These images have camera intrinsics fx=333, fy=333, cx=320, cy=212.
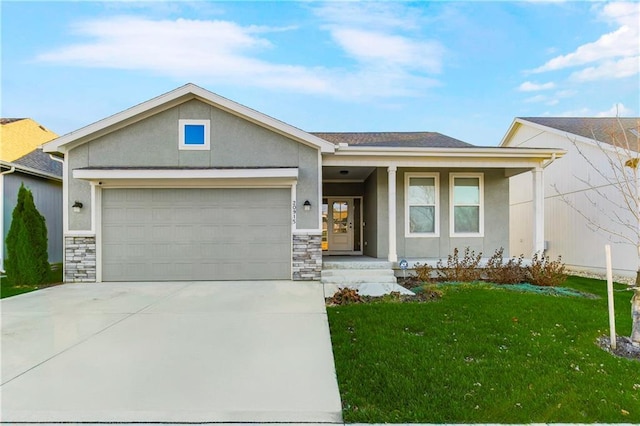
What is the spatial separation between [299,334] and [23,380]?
285 centimetres

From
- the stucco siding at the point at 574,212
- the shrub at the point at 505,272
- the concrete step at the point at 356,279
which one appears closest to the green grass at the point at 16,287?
the concrete step at the point at 356,279

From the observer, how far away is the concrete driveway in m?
2.73

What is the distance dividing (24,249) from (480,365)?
9563 millimetres

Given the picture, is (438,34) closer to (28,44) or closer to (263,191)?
(263,191)

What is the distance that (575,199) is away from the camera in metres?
10.6

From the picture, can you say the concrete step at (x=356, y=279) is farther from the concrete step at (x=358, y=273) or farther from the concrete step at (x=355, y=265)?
the concrete step at (x=355, y=265)

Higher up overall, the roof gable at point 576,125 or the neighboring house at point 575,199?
the roof gable at point 576,125

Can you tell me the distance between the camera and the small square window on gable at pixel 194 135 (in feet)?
26.8

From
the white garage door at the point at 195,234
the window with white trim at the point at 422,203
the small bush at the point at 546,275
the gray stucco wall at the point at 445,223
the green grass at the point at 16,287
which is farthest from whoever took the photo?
the window with white trim at the point at 422,203

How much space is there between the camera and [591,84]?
10.7 metres

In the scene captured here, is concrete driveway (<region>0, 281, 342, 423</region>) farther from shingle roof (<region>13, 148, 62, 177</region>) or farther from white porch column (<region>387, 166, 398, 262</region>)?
shingle roof (<region>13, 148, 62, 177</region>)

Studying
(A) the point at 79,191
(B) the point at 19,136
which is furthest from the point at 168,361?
(B) the point at 19,136

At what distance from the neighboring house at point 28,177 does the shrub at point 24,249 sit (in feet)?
7.94

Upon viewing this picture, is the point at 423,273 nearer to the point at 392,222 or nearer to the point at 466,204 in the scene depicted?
the point at 392,222
